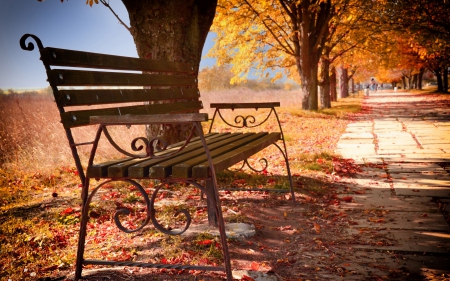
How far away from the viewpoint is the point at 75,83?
2975 millimetres

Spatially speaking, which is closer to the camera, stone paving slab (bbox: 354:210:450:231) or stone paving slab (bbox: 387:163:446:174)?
stone paving slab (bbox: 354:210:450:231)

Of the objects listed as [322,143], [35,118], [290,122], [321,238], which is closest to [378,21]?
[290,122]

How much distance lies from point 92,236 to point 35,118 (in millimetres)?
6550

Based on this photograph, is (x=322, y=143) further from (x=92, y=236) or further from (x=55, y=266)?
(x=55, y=266)

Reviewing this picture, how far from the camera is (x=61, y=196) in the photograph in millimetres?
4402

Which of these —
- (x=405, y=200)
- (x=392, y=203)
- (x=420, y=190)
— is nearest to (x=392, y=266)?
(x=392, y=203)

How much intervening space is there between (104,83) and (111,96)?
13 cm

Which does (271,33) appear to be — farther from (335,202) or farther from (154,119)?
(154,119)

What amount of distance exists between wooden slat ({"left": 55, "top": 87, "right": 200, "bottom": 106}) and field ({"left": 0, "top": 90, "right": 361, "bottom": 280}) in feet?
3.49

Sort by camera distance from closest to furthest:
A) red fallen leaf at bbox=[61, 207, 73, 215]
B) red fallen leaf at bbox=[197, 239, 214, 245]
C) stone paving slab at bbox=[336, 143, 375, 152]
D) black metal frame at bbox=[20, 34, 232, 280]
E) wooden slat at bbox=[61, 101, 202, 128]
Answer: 1. black metal frame at bbox=[20, 34, 232, 280]
2. wooden slat at bbox=[61, 101, 202, 128]
3. red fallen leaf at bbox=[197, 239, 214, 245]
4. red fallen leaf at bbox=[61, 207, 73, 215]
5. stone paving slab at bbox=[336, 143, 375, 152]

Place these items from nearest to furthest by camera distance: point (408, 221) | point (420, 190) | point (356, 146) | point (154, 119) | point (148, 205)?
point (154, 119) < point (148, 205) < point (408, 221) < point (420, 190) < point (356, 146)

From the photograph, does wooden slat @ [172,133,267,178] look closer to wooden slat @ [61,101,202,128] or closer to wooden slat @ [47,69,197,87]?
wooden slat @ [61,101,202,128]

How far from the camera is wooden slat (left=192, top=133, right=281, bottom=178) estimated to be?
2.35m

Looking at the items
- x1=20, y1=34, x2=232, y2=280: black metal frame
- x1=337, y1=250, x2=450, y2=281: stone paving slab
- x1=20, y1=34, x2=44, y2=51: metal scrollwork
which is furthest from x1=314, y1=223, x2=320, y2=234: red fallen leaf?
x1=20, y1=34, x2=44, y2=51: metal scrollwork
